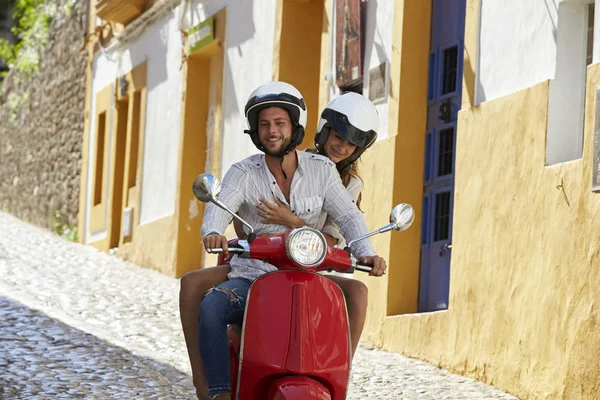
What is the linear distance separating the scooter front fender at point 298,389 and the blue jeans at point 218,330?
16.1 inches

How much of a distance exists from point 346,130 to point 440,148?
466cm

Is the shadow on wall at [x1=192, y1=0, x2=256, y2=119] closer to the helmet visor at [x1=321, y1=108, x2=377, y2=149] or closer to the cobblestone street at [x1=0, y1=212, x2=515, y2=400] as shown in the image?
the cobblestone street at [x1=0, y1=212, x2=515, y2=400]

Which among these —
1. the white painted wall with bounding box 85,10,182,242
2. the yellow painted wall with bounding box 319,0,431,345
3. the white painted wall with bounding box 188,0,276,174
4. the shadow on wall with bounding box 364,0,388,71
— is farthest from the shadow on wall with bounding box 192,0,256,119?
the yellow painted wall with bounding box 319,0,431,345

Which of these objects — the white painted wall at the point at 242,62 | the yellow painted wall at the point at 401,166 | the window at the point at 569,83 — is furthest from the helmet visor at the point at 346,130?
the white painted wall at the point at 242,62

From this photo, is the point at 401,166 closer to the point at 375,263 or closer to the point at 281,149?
the point at 281,149

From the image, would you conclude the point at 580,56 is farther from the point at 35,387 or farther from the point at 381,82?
the point at 35,387

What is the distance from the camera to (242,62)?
49.1ft

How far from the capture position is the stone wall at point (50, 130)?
23.0 meters

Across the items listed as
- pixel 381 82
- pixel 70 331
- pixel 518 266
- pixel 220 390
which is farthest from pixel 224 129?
pixel 220 390

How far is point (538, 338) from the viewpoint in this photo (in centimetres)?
801

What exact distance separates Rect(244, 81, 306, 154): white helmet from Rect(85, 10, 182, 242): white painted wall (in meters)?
11.5

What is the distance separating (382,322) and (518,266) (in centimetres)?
226

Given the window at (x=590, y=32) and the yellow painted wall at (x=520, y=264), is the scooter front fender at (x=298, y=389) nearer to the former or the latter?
the yellow painted wall at (x=520, y=264)

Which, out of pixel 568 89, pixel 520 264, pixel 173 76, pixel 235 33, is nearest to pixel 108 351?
pixel 520 264
